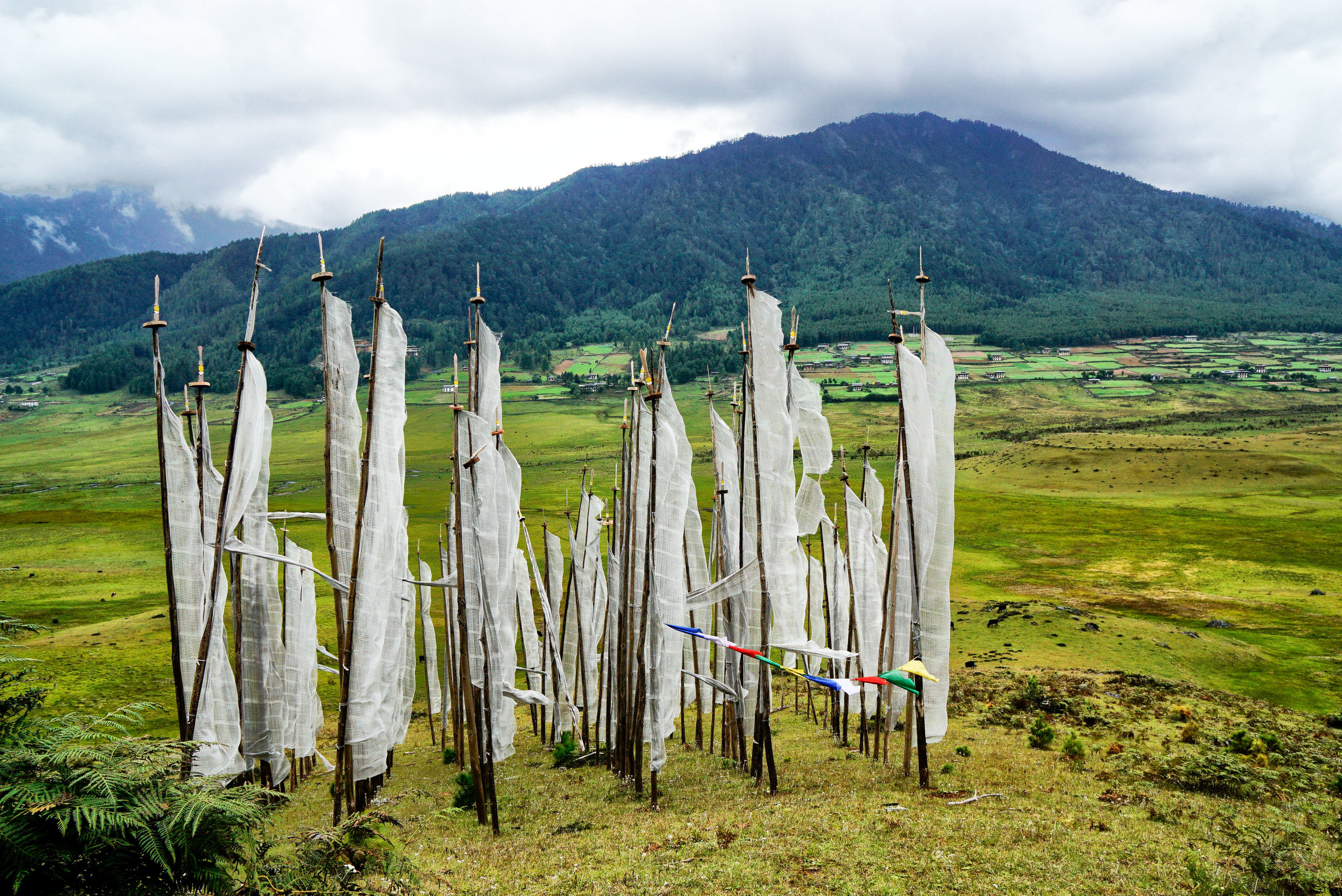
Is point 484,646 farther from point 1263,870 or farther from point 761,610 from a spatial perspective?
point 1263,870

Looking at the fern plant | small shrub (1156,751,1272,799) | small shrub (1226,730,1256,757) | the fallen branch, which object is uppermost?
the fern plant

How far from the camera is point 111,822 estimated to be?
7379 millimetres

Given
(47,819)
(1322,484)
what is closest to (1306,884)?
(47,819)

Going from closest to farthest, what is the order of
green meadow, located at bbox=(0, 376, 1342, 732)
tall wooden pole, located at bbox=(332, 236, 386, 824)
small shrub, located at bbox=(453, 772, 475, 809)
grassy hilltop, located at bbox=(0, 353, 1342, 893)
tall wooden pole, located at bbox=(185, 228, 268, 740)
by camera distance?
tall wooden pole, located at bbox=(185, 228, 268, 740) → grassy hilltop, located at bbox=(0, 353, 1342, 893) → tall wooden pole, located at bbox=(332, 236, 386, 824) → small shrub, located at bbox=(453, 772, 475, 809) → green meadow, located at bbox=(0, 376, 1342, 732)

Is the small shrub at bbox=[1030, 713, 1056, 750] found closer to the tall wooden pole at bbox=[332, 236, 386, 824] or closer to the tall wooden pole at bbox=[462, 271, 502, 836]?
the tall wooden pole at bbox=[462, 271, 502, 836]

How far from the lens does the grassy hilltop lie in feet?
44.4

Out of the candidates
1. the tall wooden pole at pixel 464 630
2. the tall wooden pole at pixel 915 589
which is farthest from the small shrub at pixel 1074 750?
the tall wooden pole at pixel 464 630

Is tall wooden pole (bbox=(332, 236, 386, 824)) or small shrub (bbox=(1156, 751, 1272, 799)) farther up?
tall wooden pole (bbox=(332, 236, 386, 824))

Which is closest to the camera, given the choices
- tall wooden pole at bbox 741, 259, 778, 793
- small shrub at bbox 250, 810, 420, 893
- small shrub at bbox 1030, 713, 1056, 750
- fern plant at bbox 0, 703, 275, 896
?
fern plant at bbox 0, 703, 275, 896

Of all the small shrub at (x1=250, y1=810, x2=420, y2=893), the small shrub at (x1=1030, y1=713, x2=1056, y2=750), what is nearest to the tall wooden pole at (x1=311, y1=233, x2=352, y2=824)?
the small shrub at (x1=250, y1=810, x2=420, y2=893)

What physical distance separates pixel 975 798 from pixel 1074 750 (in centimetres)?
598

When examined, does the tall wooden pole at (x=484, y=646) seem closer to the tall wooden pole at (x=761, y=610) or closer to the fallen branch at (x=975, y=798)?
the tall wooden pole at (x=761, y=610)

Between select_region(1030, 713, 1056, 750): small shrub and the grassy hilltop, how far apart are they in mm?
337

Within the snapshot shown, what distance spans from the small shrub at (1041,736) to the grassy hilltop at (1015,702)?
1.11 ft
